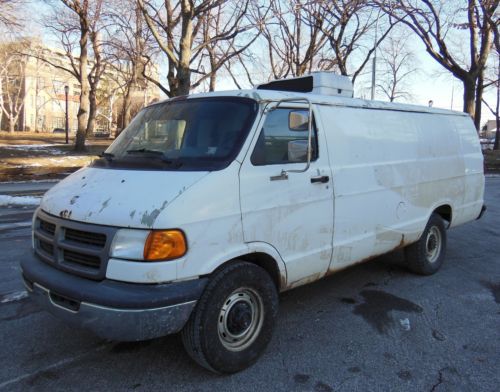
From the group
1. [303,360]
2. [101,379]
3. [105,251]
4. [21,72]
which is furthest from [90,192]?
[21,72]

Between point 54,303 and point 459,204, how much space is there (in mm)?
5271

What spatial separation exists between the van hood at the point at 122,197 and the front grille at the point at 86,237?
87mm

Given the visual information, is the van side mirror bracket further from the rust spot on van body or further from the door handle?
the rust spot on van body

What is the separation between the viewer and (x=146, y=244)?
2959 mm

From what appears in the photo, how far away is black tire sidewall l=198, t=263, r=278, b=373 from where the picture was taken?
10.4ft

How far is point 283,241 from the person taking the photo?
3.71 meters

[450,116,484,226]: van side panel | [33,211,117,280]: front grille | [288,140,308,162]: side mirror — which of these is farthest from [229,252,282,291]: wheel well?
[450,116,484,226]: van side panel

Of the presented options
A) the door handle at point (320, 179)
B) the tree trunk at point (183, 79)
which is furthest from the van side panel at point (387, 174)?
the tree trunk at point (183, 79)

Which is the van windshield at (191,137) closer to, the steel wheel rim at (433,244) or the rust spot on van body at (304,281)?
the rust spot on van body at (304,281)

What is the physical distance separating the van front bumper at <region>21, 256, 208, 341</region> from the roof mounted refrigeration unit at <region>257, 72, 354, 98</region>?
8.64ft

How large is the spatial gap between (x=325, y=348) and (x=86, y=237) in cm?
209

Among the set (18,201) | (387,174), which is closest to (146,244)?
(387,174)

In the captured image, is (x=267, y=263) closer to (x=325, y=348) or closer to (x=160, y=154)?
(x=325, y=348)

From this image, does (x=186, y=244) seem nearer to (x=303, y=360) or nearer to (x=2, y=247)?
(x=303, y=360)
